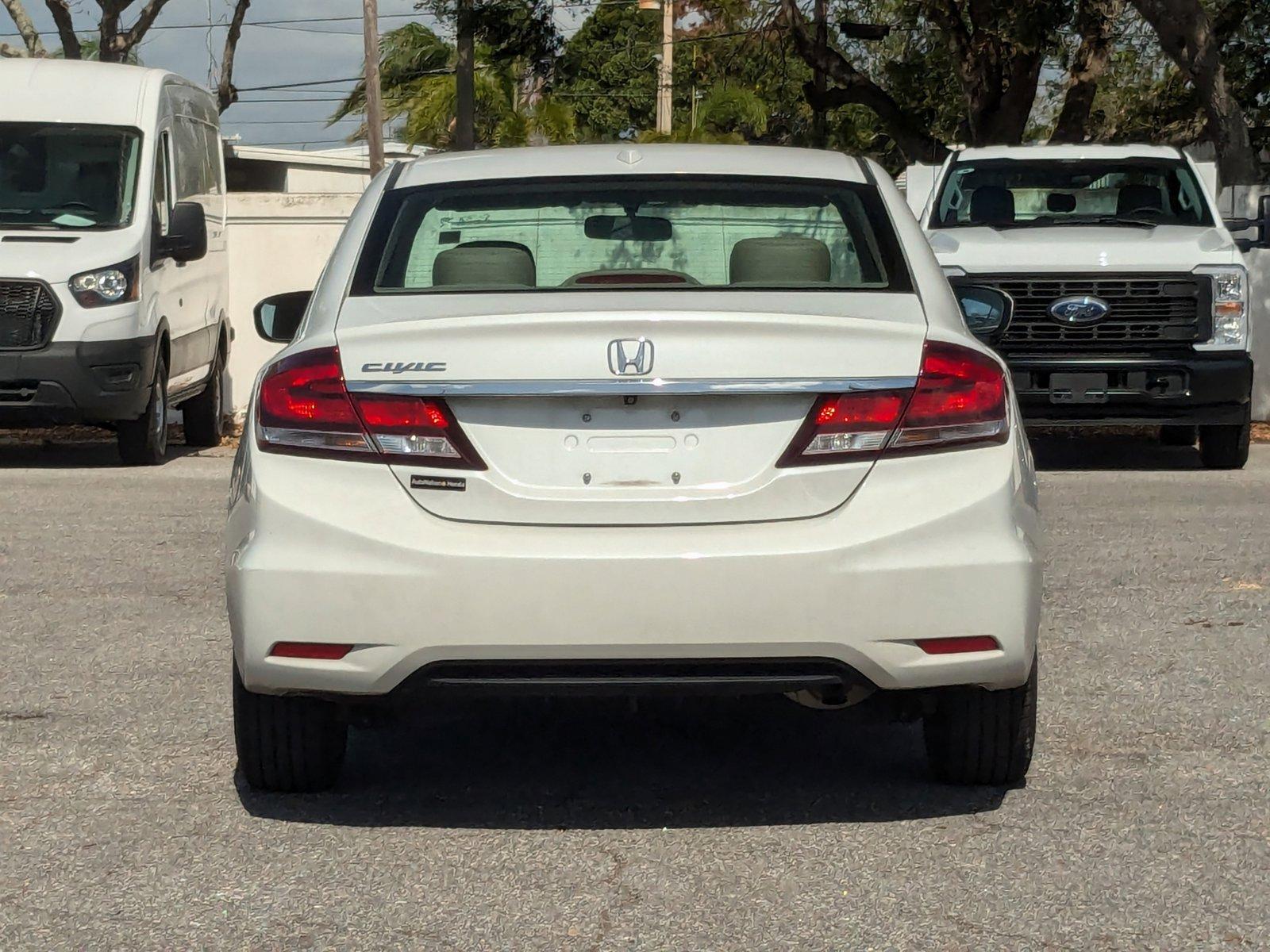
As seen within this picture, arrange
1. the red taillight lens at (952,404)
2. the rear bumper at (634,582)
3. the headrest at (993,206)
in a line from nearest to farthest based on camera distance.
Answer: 1. the rear bumper at (634,582)
2. the red taillight lens at (952,404)
3. the headrest at (993,206)

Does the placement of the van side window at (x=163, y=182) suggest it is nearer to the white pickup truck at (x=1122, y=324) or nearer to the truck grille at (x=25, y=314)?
the truck grille at (x=25, y=314)

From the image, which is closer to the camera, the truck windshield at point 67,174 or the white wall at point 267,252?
the truck windshield at point 67,174

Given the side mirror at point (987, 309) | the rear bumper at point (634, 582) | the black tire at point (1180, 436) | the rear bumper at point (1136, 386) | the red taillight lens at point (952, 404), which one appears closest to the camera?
the rear bumper at point (634, 582)

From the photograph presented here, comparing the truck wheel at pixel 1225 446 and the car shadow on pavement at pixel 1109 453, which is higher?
the truck wheel at pixel 1225 446

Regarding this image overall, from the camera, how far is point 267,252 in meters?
17.4

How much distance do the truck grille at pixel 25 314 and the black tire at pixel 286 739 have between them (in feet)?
28.0

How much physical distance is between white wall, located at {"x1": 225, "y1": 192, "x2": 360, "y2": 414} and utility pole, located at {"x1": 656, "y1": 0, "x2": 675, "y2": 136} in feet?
74.2

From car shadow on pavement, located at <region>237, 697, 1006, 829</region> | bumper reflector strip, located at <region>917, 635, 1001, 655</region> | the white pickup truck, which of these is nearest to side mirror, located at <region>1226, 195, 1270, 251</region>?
the white pickup truck

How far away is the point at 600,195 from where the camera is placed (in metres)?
5.34

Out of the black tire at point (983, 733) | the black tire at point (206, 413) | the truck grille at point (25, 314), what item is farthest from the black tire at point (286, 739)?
the black tire at point (206, 413)

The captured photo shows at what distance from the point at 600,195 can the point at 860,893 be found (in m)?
1.97

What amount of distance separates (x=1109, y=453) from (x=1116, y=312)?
221cm

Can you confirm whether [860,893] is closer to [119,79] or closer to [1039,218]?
[1039,218]

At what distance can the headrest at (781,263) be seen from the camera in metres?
5.20
